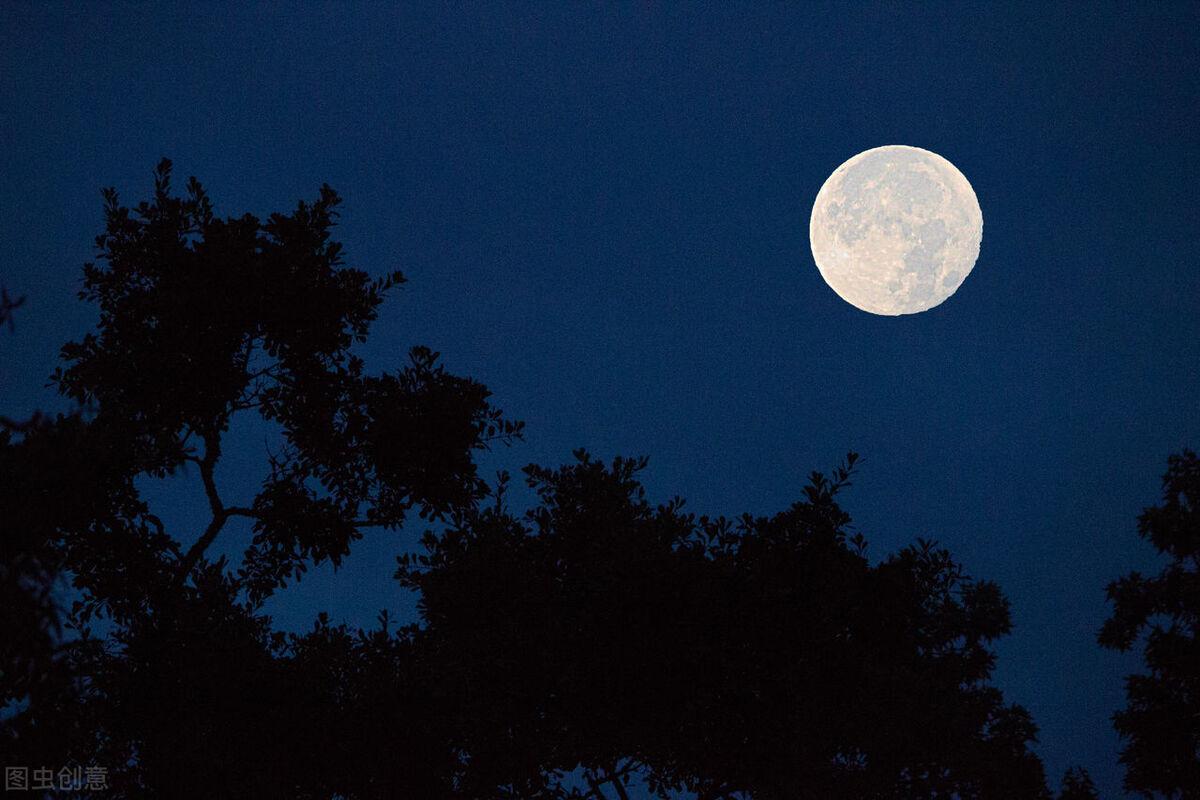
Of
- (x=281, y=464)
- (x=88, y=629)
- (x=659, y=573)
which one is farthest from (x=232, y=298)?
(x=659, y=573)

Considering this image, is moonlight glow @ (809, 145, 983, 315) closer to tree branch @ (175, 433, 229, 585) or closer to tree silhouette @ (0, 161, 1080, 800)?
tree silhouette @ (0, 161, 1080, 800)

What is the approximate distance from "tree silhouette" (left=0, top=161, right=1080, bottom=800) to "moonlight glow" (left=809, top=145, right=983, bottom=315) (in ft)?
32.9

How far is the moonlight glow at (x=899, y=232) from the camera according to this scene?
25.7 meters

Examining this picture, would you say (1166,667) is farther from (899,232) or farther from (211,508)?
(211,508)

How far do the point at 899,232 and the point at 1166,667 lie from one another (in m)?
13.9

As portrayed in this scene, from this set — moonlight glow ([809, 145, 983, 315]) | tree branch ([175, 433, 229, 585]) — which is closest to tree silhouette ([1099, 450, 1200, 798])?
moonlight glow ([809, 145, 983, 315])

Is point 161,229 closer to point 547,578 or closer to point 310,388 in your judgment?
point 310,388

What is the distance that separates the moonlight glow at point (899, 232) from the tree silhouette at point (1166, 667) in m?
8.85

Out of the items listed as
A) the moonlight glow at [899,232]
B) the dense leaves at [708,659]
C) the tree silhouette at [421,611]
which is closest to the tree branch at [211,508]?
the tree silhouette at [421,611]

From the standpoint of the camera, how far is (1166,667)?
2527cm

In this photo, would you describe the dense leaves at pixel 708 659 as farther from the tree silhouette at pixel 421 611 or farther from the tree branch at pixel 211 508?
the tree branch at pixel 211 508

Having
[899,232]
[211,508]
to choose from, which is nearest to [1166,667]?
[899,232]

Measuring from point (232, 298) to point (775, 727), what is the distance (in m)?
12.8

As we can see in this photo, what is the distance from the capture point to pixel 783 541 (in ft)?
57.1
